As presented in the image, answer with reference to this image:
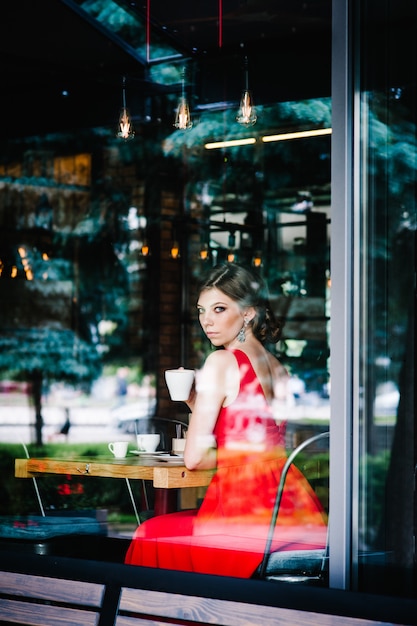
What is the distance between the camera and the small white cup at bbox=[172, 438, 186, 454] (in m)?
3.42

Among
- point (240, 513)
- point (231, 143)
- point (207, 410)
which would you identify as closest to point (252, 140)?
point (231, 143)

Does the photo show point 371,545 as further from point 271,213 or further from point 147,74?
point 271,213

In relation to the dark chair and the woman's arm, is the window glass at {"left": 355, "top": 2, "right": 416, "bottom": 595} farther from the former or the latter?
the woman's arm

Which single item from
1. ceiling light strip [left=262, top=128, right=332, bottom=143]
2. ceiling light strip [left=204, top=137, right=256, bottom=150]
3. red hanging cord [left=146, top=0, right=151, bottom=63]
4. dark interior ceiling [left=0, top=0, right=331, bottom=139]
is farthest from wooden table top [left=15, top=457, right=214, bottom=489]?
ceiling light strip [left=204, top=137, right=256, bottom=150]

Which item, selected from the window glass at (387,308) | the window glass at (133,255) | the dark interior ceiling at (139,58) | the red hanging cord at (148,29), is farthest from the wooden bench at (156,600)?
the window glass at (133,255)

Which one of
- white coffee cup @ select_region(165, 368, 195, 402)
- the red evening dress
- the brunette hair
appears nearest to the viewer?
the red evening dress

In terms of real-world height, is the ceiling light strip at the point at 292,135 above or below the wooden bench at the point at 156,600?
above

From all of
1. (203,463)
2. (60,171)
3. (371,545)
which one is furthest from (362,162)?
(60,171)

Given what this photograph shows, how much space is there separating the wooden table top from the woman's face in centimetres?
49

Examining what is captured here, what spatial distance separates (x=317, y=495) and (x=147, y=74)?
14.0ft

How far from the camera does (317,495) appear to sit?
2926mm

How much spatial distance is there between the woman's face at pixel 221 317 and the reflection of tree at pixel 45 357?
479 centimetres

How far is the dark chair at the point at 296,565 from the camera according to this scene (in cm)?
264

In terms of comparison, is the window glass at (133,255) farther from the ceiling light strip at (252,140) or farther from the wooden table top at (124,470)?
the wooden table top at (124,470)
